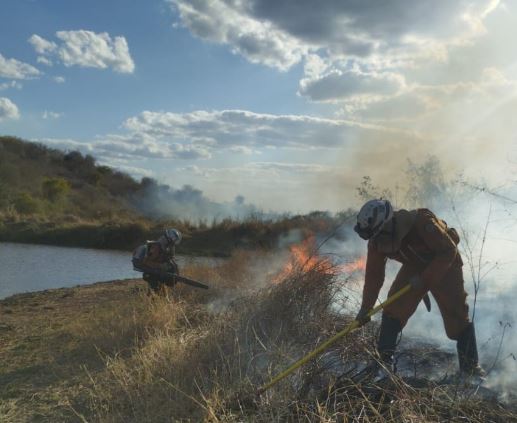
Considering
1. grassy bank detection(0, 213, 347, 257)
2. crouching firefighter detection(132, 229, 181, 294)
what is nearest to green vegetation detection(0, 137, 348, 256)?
grassy bank detection(0, 213, 347, 257)

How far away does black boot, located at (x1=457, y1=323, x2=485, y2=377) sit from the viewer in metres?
5.31

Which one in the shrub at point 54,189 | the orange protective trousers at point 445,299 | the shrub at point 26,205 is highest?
the orange protective trousers at point 445,299

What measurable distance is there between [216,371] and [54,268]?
18.0m

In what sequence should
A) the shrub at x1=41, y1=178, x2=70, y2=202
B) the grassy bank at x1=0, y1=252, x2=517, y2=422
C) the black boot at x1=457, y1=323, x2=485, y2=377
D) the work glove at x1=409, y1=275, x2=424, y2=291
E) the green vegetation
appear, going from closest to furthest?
the grassy bank at x1=0, y1=252, x2=517, y2=422 → the work glove at x1=409, y1=275, x2=424, y2=291 → the black boot at x1=457, y1=323, x2=485, y2=377 → the green vegetation → the shrub at x1=41, y1=178, x2=70, y2=202

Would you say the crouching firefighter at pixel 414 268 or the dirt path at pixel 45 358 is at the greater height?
the crouching firefighter at pixel 414 268

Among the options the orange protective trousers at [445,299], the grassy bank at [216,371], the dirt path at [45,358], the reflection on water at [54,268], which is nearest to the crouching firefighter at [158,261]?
the dirt path at [45,358]

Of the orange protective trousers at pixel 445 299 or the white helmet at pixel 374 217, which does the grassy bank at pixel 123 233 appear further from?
the white helmet at pixel 374 217

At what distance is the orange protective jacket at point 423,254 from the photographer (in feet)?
16.2

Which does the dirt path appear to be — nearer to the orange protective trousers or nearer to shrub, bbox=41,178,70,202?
the orange protective trousers

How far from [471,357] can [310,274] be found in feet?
7.00

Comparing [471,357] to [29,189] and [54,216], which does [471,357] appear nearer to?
[54,216]

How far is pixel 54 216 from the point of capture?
38688mm

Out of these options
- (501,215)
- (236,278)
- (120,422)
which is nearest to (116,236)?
(236,278)

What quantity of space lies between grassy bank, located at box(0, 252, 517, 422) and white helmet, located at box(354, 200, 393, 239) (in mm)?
1149
